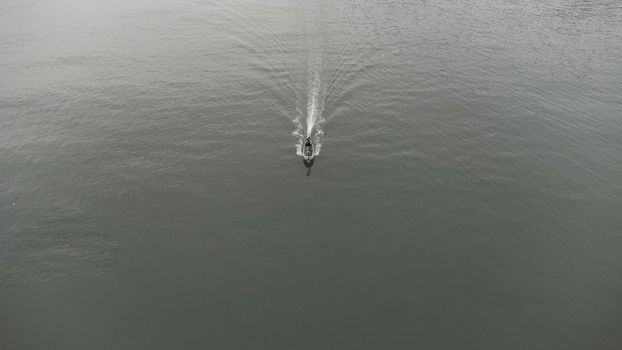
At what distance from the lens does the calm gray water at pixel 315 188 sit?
4225 centimetres

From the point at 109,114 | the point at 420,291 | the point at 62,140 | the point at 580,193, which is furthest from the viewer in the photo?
the point at 109,114

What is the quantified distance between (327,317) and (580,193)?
41.2 metres

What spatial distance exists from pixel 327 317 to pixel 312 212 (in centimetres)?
1548

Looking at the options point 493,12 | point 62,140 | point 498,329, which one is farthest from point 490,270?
point 493,12

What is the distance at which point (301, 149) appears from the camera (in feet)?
209

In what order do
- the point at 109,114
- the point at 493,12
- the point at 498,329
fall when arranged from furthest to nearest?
the point at 493,12 → the point at 109,114 → the point at 498,329

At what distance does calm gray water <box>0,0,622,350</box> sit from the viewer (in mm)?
42250

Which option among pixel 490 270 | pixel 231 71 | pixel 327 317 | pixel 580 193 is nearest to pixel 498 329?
pixel 490 270

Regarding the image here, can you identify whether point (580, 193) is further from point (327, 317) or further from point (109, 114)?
point (109, 114)

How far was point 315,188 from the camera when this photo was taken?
57.1 m

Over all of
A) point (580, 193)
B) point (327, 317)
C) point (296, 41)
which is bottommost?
point (327, 317)

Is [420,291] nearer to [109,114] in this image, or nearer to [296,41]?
[109,114]

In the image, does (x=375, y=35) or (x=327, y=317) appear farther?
(x=375, y=35)

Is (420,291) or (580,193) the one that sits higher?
(580,193)
